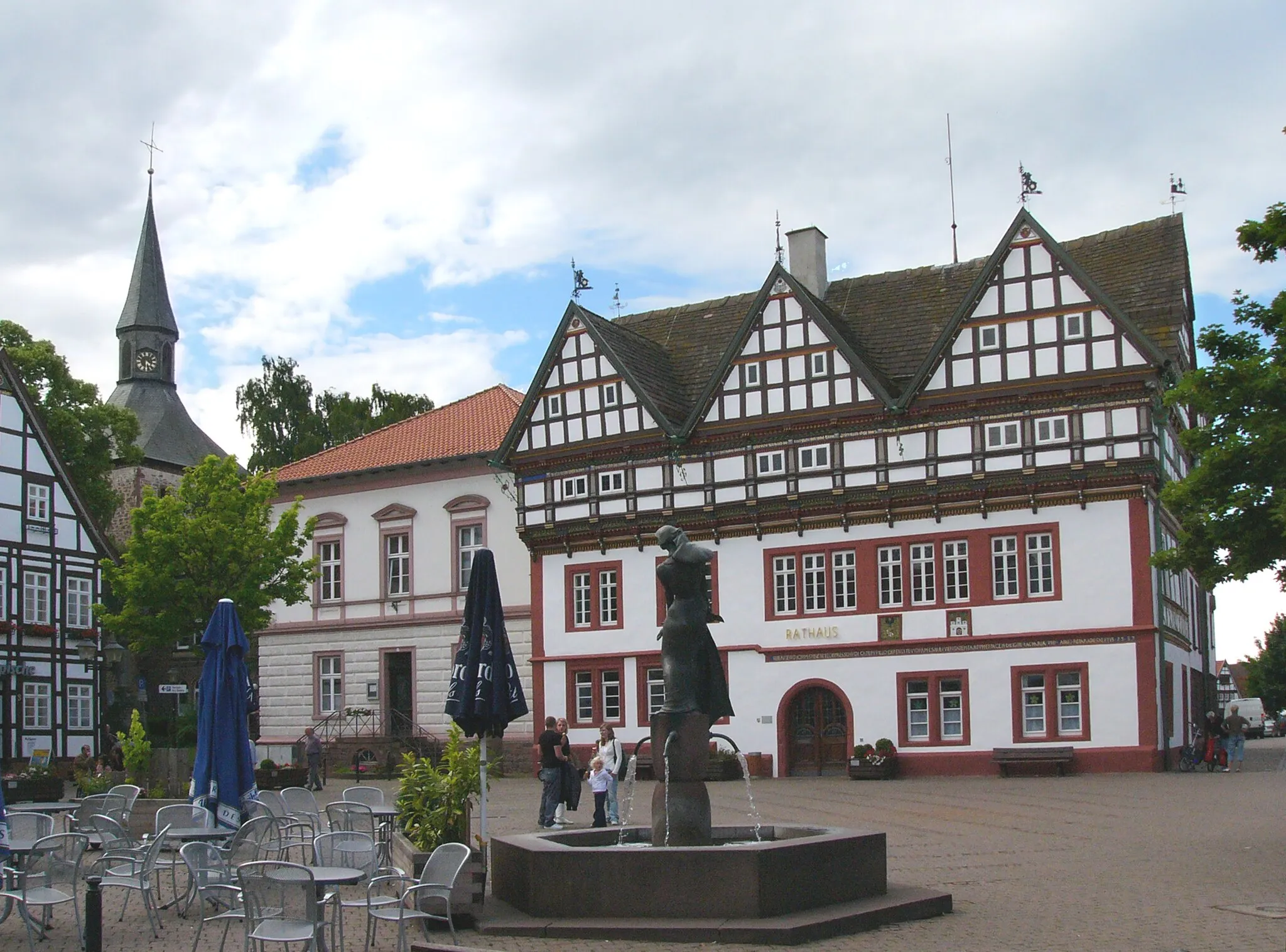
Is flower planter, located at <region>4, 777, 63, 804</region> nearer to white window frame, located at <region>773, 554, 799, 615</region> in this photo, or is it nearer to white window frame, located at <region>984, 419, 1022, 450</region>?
white window frame, located at <region>773, 554, 799, 615</region>

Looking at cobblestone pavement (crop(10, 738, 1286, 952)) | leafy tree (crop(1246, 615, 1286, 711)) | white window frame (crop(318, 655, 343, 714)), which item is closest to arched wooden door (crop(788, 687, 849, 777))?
cobblestone pavement (crop(10, 738, 1286, 952))

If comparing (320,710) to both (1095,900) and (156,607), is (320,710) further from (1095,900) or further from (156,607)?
(1095,900)

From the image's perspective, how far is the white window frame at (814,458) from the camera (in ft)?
121

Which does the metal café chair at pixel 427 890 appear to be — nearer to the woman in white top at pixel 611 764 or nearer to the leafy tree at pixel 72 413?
the woman in white top at pixel 611 764

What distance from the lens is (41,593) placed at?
4403cm

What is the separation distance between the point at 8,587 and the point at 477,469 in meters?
13.6

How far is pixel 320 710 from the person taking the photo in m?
46.0

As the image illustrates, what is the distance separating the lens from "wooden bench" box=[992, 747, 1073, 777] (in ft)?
108

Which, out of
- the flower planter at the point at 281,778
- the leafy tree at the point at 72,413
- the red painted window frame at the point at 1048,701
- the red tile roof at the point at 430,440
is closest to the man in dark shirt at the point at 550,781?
the flower planter at the point at 281,778

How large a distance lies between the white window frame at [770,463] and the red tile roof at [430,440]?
9425 millimetres

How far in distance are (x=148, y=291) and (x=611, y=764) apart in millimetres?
67780

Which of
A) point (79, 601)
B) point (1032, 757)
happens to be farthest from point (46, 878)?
point (79, 601)

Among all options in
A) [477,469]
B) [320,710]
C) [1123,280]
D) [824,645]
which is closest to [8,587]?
[320,710]

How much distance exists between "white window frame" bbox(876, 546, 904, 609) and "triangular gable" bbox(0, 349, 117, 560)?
24.7m
